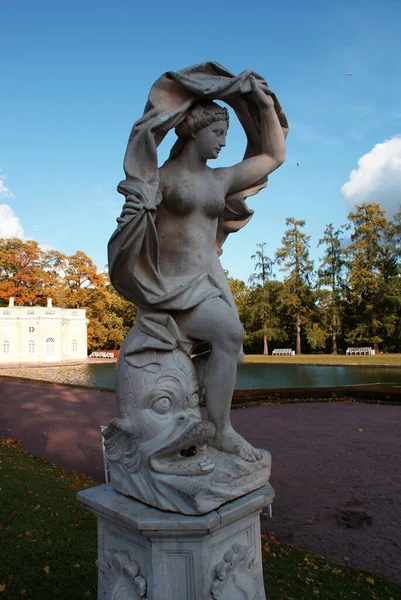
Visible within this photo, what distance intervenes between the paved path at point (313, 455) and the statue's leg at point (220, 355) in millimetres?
2980

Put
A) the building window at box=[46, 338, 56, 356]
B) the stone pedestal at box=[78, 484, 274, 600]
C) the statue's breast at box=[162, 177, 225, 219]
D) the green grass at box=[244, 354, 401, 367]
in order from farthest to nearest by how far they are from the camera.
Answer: the building window at box=[46, 338, 56, 356]
the green grass at box=[244, 354, 401, 367]
the statue's breast at box=[162, 177, 225, 219]
the stone pedestal at box=[78, 484, 274, 600]

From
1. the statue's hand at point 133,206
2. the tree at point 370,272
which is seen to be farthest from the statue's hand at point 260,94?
the tree at point 370,272

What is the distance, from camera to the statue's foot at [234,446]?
236 centimetres

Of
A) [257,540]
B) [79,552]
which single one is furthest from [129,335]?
[79,552]

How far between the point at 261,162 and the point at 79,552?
3.89m

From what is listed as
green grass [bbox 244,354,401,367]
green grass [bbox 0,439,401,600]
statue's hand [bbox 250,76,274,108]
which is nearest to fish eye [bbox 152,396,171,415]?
statue's hand [bbox 250,76,274,108]

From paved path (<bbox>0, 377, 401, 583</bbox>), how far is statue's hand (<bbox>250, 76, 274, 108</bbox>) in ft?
14.0

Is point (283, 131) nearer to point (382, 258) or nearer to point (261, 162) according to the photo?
point (261, 162)

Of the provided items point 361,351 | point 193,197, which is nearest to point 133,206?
point 193,197

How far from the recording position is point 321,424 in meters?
10.6

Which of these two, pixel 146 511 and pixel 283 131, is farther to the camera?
pixel 283 131

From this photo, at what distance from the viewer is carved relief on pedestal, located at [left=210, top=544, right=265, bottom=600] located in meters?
2.04

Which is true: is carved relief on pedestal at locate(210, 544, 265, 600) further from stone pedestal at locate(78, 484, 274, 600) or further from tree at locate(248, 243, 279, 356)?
tree at locate(248, 243, 279, 356)

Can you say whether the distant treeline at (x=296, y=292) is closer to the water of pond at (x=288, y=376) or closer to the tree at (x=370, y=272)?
the tree at (x=370, y=272)
